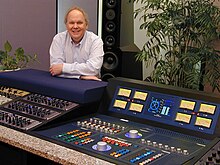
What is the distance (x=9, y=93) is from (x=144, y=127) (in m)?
0.84

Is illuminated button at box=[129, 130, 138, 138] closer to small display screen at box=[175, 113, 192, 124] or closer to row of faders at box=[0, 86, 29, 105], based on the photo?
small display screen at box=[175, 113, 192, 124]

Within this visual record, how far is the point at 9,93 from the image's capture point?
197 centimetres

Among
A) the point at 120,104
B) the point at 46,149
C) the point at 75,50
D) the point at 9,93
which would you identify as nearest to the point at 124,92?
the point at 120,104

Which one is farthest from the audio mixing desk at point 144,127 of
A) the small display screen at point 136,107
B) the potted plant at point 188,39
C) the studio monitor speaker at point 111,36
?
the studio monitor speaker at point 111,36

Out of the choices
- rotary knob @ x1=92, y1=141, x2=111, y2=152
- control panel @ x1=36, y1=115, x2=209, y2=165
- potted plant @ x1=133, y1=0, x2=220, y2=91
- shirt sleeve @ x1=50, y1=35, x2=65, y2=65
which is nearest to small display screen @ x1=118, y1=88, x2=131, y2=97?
control panel @ x1=36, y1=115, x2=209, y2=165

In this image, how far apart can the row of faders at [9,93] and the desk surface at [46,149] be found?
41 cm

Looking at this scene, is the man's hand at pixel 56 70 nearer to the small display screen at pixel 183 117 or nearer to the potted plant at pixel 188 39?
the small display screen at pixel 183 117

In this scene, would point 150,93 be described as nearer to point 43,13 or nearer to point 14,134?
Answer: point 14,134

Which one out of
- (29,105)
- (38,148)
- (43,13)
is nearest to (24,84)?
(29,105)

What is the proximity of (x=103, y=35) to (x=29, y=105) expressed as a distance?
8.37 feet

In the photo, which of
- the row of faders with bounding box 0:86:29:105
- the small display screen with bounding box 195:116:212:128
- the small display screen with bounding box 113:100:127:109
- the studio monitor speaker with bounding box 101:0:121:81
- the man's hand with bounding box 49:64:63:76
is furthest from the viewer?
the studio monitor speaker with bounding box 101:0:121:81

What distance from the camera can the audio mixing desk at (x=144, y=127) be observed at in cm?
128

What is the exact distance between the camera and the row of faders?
6.16 feet

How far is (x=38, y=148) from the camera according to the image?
130 cm
